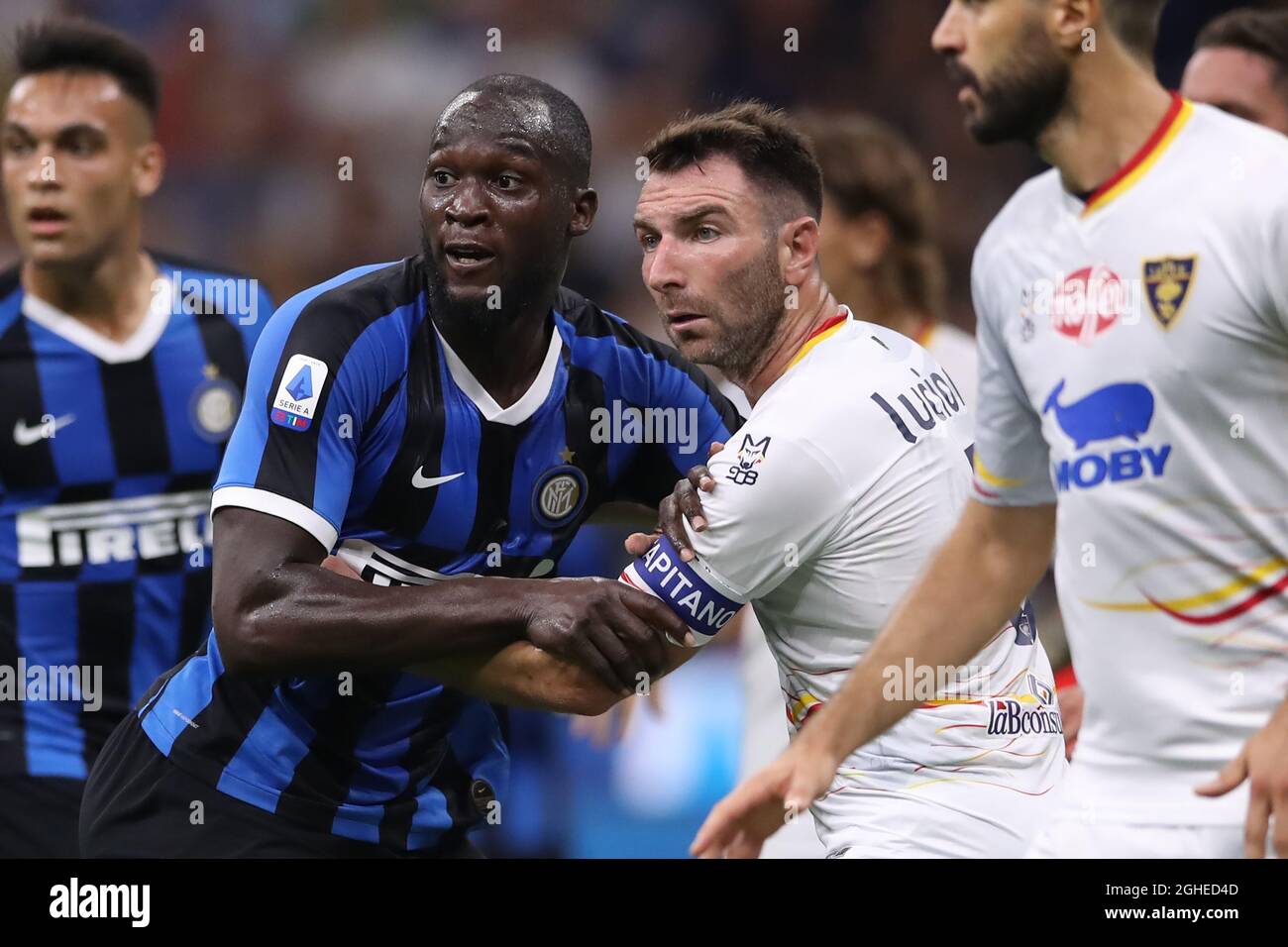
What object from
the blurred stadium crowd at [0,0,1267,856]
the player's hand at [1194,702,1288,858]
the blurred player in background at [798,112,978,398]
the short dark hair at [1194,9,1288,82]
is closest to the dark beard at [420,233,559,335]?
the player's hand at [1194,702,1288,858]

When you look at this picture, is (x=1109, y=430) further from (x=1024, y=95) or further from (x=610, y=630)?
(x=610, y=630)

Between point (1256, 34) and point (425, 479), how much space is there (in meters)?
3.52

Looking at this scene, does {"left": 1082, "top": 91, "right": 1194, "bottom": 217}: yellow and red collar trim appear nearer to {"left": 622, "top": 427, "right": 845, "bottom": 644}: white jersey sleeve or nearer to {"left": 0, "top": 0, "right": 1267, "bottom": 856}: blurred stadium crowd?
{"left": 622, "top": 427, "right": 845, "bottom": 644}: white jersey sleeve

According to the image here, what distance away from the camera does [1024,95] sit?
116 inches

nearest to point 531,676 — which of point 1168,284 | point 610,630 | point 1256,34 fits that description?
point 610,630

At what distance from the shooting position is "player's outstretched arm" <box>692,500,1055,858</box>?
2.71 metres

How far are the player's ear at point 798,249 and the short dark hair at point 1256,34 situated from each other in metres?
2.65

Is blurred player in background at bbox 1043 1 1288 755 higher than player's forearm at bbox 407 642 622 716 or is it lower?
higher

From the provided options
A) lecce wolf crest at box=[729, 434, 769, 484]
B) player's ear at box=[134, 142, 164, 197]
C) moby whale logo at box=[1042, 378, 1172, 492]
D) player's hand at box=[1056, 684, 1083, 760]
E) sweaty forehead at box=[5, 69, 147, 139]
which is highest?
Result: sweaty forehead at box=[5, 69, 147, 139]

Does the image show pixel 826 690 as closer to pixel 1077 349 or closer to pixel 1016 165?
pixel 1077 349

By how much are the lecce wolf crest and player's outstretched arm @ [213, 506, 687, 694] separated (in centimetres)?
32

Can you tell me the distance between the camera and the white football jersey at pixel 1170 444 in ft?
8.87

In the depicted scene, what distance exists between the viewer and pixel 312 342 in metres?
3.42

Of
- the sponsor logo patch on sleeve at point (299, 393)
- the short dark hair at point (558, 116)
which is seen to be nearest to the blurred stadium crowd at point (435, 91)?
the short dark hair at point (558, 116)
